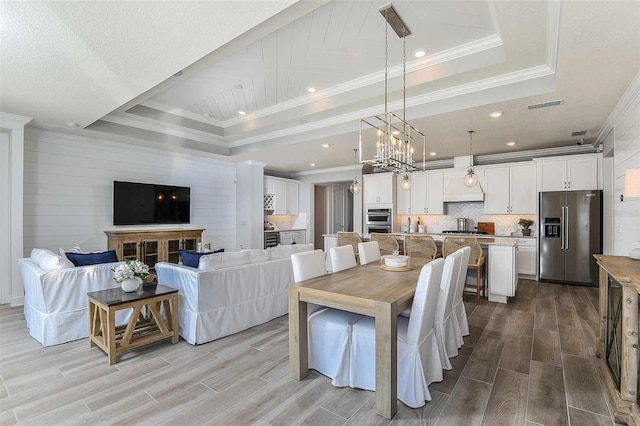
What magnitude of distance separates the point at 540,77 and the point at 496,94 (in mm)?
421

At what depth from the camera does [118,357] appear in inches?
109

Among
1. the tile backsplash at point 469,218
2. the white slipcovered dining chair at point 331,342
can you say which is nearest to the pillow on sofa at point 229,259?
the white slipcovered dining chair at point 331,342

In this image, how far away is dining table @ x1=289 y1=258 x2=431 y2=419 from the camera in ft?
6.36

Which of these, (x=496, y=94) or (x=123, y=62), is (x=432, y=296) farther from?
(x=123, y=62)

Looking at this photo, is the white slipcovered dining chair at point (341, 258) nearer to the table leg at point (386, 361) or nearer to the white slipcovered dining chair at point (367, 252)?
the white slipcovered dining chair at point (367, 252)

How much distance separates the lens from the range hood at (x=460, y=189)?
6445mm

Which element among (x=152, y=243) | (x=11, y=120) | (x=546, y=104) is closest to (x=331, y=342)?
(x=546, y=104)

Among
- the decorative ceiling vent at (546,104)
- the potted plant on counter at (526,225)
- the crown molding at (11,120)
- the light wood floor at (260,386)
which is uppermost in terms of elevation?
the decorative ceiling vent at (546,104)

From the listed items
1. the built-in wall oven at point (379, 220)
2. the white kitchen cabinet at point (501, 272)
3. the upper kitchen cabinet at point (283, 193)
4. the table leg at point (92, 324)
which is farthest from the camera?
the upper kitchen cabinet at point (283, 193)

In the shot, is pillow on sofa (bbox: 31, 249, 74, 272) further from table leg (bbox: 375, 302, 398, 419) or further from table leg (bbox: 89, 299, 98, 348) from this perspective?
table leg (bbox: 375, 302, 398, 419)

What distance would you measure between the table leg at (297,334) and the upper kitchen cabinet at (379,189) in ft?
17.9

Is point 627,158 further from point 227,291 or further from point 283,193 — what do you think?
point 283,193

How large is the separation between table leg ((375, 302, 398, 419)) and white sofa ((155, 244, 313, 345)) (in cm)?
185

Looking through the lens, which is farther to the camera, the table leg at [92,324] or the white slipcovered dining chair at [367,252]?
the white slipcovered dining chair at [367,252]
